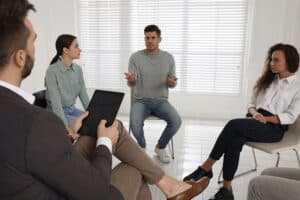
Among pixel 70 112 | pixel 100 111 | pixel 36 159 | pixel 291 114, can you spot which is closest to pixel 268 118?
pixel 291 114

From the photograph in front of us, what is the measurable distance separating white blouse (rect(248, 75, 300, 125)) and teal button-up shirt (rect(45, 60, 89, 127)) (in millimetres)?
1556

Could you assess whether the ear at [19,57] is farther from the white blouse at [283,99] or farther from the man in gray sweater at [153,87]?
the man in gray sweater at [153,87]

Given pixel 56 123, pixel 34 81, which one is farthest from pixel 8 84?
pixel 34 81

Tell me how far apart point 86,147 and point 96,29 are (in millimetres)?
3414

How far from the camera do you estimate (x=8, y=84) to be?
0.94 metres

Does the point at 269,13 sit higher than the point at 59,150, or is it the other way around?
the point at 269,13

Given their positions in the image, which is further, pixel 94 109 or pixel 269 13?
pixel 269 13

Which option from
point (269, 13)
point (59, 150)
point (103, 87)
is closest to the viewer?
point (59, 150)

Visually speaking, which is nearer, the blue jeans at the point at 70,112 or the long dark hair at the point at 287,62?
the long dark hair at the point at 287,62

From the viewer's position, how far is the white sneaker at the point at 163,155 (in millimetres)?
2975

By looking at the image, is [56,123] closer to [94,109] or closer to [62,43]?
[94,109]

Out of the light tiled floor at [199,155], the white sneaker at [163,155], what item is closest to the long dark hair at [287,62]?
the light tiled floor at [199,155]

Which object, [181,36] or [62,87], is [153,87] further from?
[181,36]

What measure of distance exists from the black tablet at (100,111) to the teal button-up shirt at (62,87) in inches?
33.4
